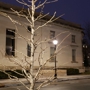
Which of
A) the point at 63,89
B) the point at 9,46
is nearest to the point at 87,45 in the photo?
the point at 9,46

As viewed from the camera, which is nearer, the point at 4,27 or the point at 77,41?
the point at 4,27

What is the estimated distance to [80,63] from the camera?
4028 centimetres

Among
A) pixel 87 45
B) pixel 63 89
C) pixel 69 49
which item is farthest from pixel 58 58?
pixel 87 45

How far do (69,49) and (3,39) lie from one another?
14.0 meters

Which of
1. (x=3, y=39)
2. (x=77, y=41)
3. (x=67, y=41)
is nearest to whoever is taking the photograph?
(x=3, y=39)

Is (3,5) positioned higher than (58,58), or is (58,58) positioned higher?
(3,5)

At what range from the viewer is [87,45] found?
6644 centimetres

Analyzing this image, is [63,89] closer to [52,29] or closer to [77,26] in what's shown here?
[52,29]

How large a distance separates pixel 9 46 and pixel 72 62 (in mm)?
13377

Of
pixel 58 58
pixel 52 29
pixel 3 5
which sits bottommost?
pixel 58 58

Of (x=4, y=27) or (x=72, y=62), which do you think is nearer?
(x=4, y=27)

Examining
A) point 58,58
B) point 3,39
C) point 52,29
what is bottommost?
point 58,58

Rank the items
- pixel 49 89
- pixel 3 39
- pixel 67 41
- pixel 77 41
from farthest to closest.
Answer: pixel 77 41, pixel 67 41, pixel 3 39, pixel 49 89

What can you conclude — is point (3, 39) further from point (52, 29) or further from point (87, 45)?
point (87, 45)
